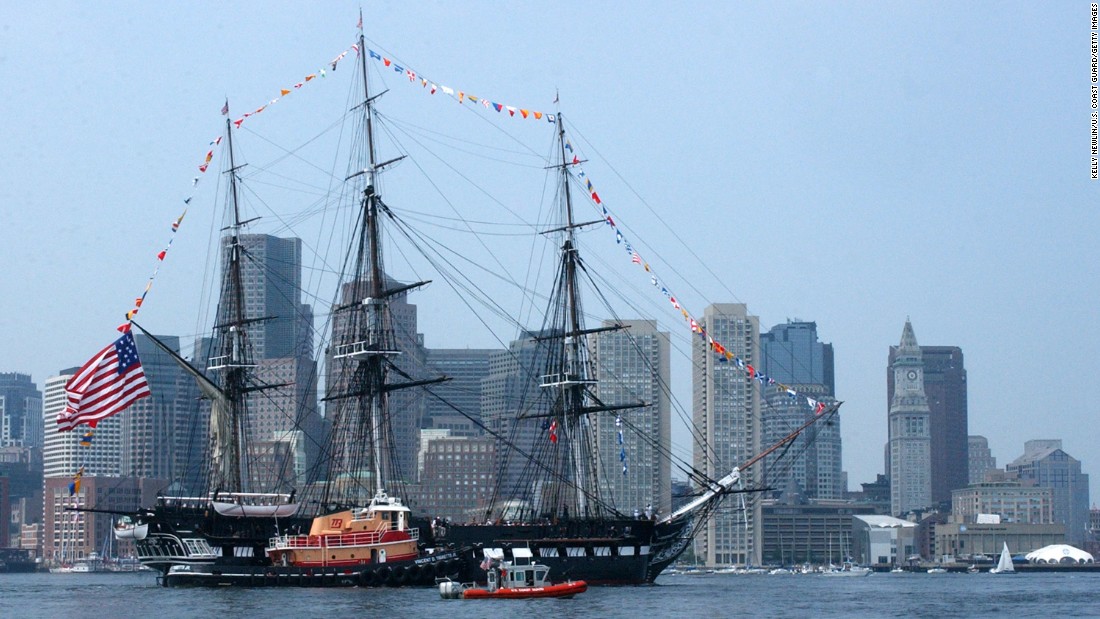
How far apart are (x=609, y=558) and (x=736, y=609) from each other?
11.0 m

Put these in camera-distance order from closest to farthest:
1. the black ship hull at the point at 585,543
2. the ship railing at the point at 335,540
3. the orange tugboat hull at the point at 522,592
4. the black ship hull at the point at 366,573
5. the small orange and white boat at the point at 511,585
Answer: the orange tugboat hull at the point at 522,592, the small orange and white boat at the point at 511,585, the black ship hull at the point at 366,573, the ship railing at the point at 335,540, the black ship hull at the point at 585,543

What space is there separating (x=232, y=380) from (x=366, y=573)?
29113 mm

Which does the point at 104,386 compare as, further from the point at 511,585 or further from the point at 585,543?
the point at 585,543

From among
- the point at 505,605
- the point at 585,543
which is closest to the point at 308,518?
the point at 585,543

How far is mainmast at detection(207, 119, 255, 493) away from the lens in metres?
122

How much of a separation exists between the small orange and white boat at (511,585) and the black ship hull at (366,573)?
4412 millimetres

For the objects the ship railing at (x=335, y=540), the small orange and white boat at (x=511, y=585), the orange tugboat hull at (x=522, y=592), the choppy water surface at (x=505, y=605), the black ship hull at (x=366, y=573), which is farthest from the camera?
the ship railing at (x=335, y=540)

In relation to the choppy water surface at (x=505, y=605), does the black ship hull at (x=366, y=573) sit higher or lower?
higher

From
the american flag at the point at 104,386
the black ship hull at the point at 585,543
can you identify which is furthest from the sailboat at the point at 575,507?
the american flag at the point at 104,386

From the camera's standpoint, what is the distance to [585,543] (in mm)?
104812

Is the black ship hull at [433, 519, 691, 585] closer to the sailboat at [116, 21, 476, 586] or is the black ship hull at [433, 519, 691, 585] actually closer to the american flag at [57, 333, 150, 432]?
the sailboat at [116, 21, 476, 586]

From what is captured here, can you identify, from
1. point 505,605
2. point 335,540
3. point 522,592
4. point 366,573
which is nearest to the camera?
point 505,605

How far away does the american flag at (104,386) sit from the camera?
309ft

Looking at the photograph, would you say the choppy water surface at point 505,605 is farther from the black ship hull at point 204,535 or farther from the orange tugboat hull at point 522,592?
the black ship hull at point 204,535
